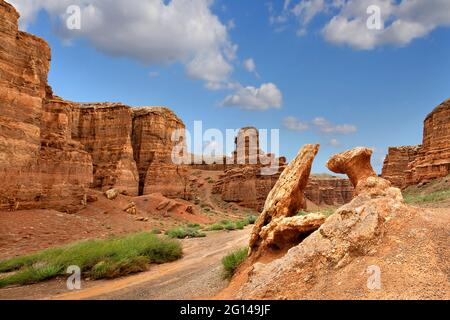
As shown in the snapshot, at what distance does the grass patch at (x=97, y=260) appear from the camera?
930 centimetres

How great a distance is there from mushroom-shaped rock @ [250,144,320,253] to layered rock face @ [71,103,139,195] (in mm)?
27735

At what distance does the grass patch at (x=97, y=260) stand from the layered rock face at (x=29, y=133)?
8.09m

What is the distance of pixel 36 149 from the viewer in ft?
63.7

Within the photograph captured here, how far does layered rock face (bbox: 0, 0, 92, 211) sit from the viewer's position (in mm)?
17625

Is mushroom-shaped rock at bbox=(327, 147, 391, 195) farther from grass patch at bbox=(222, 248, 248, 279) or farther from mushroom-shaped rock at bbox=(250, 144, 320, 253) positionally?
grass patch at bbox=(222, 248, 248, 279)

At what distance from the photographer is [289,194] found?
8.04m

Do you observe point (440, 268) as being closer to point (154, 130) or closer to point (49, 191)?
point (49, 191)

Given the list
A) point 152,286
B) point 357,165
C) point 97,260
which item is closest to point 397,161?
point 357,165

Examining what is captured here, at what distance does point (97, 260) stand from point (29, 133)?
490 inches

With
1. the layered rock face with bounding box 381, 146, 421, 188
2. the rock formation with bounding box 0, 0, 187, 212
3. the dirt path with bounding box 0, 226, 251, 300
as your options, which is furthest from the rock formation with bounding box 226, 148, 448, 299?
the layered rock face with bounding box 381, 146, 421, 188

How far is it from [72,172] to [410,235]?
2220 cm

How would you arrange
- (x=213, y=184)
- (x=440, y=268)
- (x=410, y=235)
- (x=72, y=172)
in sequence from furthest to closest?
(x=213, y=184) < (x=72, y=172) < (x=410, y=235) < (x=440, y=268)
